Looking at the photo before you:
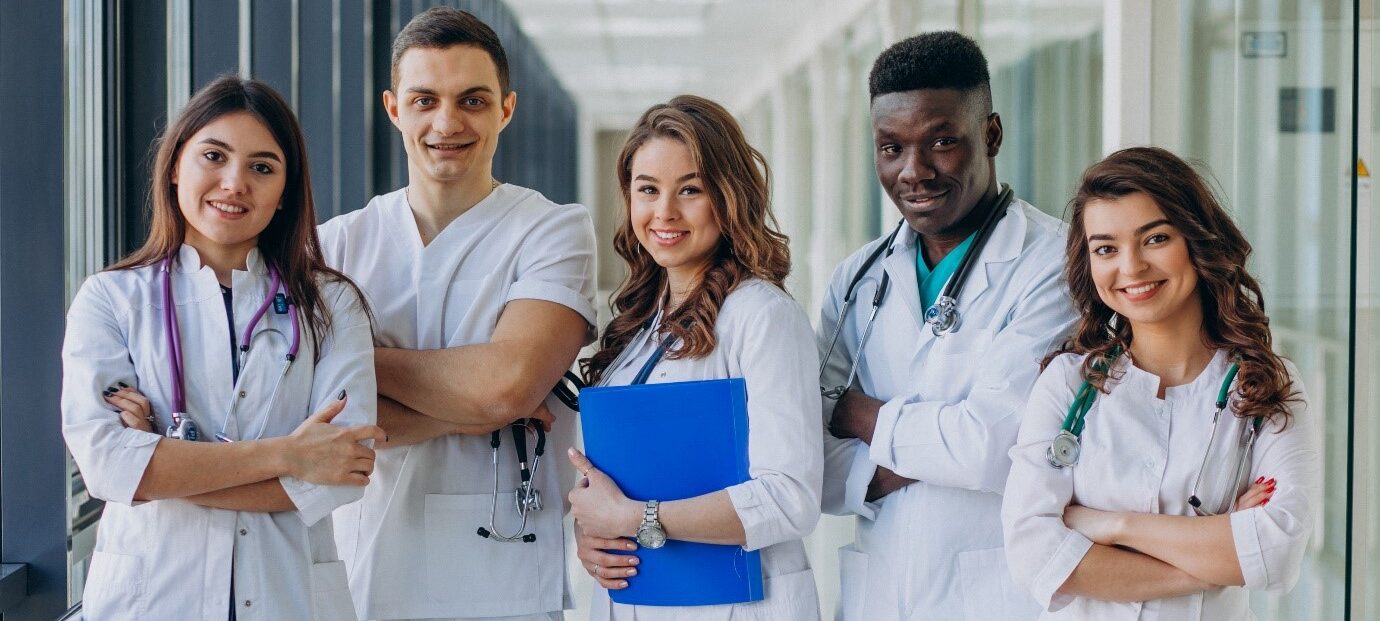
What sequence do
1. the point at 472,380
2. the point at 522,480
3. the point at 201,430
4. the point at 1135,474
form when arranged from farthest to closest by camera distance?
the point at 522,480 < the point at 472,380 < the point at 201,430 < the point at 1135,474

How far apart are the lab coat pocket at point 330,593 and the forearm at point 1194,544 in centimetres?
116

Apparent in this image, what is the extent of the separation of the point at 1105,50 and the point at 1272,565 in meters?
2.24

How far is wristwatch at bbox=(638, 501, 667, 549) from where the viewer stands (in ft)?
5.87

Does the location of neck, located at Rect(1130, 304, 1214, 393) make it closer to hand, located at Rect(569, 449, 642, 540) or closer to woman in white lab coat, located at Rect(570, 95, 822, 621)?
woman in white lab coat, located at Rect(570, 95, 822, 621)

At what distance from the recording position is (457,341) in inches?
83.1

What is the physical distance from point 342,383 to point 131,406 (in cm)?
29

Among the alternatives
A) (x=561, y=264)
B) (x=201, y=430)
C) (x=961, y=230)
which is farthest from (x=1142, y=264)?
(x=201, y=430)

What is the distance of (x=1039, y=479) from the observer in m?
1.64

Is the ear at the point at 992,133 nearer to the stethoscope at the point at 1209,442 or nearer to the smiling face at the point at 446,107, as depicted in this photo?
the stethoscope at the point at 1209,442

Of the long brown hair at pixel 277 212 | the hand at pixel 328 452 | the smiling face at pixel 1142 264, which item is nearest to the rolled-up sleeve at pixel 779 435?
the smiling face at pixel 1142 264

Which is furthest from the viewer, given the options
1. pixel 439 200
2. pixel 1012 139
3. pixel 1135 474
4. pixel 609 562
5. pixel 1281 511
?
pixel 1012 139

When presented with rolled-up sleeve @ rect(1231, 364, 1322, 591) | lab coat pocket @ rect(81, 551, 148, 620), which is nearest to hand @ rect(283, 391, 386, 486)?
lab coat pocket @ rect(81, 551, 148, 620)

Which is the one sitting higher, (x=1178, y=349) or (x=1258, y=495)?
(x=1178, y=349)

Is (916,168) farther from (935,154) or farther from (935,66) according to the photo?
(935,66)
